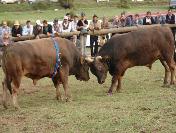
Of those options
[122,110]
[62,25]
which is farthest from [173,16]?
[122,110]

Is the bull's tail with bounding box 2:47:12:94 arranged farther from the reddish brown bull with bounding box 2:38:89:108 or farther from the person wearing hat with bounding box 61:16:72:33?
the person wearing hat with bounding box 61:16:72:33

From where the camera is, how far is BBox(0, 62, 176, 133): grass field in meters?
8.74

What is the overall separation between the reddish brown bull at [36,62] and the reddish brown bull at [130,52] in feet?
1.93

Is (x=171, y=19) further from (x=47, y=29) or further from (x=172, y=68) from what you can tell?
(x=172, y=68)

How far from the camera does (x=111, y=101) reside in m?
11.5

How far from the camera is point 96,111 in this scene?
33.1 ft

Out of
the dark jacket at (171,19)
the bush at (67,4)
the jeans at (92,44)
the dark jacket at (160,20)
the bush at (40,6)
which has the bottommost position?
the bush at (40,6)

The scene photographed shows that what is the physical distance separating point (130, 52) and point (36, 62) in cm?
274

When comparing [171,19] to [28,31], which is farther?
[171,19]

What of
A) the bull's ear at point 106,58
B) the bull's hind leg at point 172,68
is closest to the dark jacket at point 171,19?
the bull's hind leg at point 172,68

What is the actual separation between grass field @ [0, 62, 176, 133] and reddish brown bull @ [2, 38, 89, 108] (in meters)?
0.59

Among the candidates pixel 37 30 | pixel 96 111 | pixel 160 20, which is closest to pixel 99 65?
pixel 96 111

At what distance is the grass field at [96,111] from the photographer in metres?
8.74

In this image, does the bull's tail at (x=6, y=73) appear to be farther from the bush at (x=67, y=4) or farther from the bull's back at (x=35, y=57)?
the bush at (x=67, y=4)
